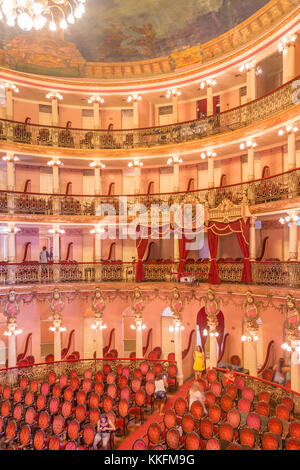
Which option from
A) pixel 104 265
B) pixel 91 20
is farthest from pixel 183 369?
pixel 91 20

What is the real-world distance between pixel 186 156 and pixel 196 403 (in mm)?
12310

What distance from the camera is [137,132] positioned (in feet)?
61.6

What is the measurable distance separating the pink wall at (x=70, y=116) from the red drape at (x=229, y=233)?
10844 millimetres

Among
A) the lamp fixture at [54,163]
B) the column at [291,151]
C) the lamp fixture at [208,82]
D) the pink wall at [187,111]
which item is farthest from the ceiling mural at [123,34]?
the column at [291,151]

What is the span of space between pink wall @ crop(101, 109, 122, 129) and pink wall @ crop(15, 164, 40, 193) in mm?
4991

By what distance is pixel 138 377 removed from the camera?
533 inches

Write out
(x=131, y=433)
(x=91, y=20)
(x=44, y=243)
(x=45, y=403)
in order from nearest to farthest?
(x=131, y=433) < (x=45, y=403) < (x=91, y=20) < (x=44, y=243)

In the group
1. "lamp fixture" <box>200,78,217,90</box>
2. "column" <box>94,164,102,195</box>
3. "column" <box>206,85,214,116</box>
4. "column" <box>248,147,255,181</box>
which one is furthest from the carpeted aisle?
"lamp fixture" <box>200,78,217,90</box>

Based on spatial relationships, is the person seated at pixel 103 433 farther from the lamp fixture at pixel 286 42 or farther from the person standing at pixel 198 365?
the lamp fixture at pixel 286 42

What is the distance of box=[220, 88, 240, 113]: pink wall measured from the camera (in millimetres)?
17984

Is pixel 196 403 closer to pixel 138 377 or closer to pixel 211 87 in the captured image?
pixel 138 377

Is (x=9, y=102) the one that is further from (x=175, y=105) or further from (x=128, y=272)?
(x=128, y=272)

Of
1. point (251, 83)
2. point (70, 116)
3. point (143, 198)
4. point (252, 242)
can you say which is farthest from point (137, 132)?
point (252, 242)

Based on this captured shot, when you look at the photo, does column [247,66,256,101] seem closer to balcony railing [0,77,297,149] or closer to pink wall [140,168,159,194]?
balcony railing [0,77,297,149]
